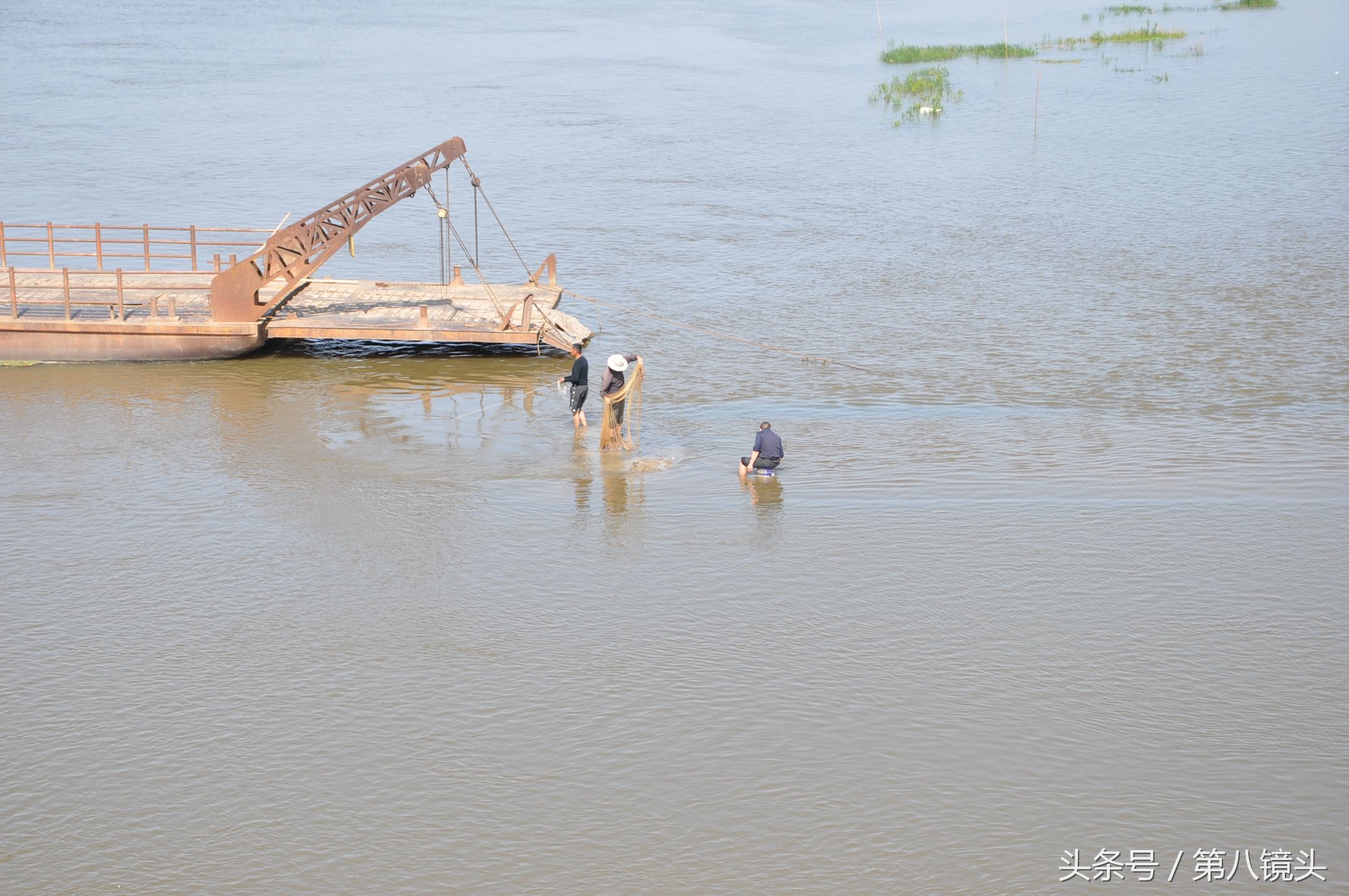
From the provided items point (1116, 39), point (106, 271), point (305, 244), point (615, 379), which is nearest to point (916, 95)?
point (1116, 39)

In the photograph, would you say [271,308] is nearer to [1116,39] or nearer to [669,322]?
[669,322]

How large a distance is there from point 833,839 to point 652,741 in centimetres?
197

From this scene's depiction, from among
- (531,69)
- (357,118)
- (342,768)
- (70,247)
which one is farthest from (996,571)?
(531,69)

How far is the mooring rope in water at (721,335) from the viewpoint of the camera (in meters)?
23.8

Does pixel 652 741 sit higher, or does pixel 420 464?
pixel 420 464

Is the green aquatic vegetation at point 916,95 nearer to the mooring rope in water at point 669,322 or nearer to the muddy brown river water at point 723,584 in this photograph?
the muddy brown river water at point 723,584

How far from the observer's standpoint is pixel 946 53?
2717 inches

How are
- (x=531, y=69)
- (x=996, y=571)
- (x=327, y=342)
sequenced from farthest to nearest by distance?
1. (x=531, y=69)
2. (x=327, y=342)
3. (x=996, y=571)

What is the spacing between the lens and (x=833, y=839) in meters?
10.9

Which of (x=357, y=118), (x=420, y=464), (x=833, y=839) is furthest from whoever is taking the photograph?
(x=357, y=118)

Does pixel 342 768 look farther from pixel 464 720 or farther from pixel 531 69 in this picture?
pixel 531 69

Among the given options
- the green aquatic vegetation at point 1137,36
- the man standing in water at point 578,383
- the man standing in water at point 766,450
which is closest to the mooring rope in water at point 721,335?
the man standing in water at point 578,383

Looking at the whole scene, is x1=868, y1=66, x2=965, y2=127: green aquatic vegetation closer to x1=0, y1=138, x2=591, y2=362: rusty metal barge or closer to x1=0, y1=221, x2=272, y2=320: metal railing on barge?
x1=0, y1=221, x2=272, y2=320: metal railing on barge

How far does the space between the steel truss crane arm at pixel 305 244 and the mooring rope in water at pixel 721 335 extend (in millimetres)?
3668
